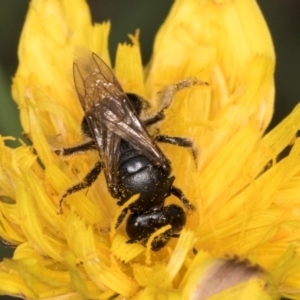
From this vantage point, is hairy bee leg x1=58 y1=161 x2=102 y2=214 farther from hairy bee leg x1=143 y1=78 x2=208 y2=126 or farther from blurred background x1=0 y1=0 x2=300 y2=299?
blurred background x1=0 y1=0 x2=300 y2=299

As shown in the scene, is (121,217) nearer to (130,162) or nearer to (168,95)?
(130,162)

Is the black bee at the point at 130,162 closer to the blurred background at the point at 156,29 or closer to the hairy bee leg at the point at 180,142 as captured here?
the hairy bee leg at the point at 180,142

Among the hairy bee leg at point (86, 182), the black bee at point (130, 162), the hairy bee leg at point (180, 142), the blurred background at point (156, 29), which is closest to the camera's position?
the black bee at point (130, 162)

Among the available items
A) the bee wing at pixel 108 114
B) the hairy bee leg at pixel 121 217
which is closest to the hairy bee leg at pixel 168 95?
the bee wing at pixel 108 114

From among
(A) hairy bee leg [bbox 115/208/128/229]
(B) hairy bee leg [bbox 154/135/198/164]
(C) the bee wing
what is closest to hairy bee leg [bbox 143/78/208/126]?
(B) hairy bee leg [bbox 154/135/198/164]

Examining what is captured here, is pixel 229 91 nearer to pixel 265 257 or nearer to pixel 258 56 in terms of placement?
pixel 258 56

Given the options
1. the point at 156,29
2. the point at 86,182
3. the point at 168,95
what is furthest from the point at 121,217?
the point at 156,29

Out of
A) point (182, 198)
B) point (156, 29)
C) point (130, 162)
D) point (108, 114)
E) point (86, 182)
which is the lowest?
point (156, 29)
